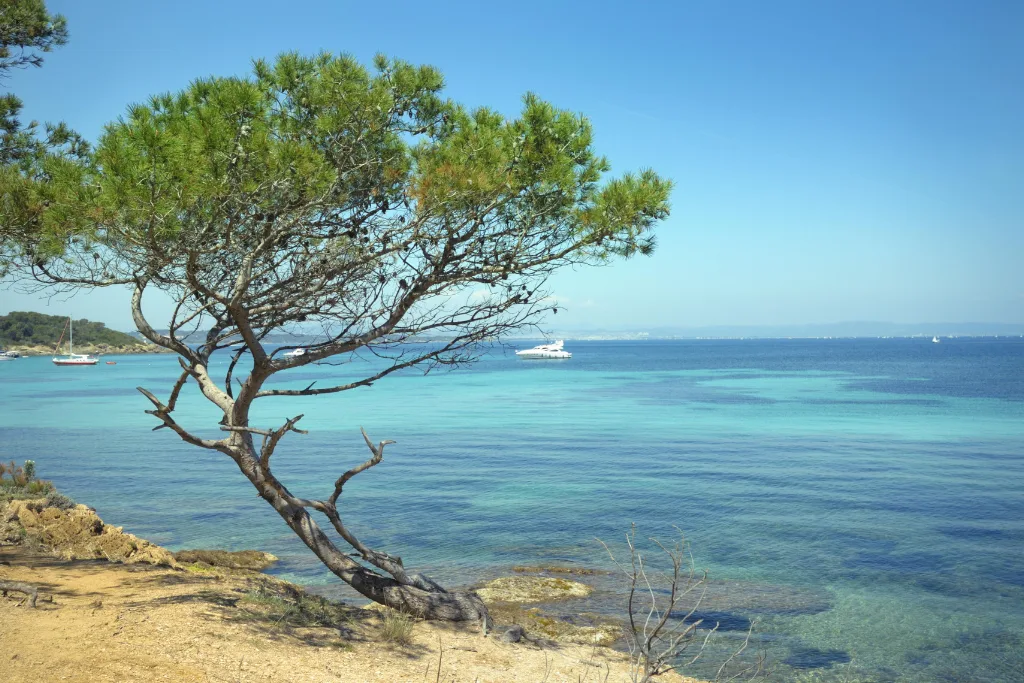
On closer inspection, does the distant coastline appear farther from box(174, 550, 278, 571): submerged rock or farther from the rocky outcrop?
box(174, 550, 278, 571): submerged rock

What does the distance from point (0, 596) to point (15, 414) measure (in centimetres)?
4038

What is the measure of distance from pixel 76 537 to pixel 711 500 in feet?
44.2

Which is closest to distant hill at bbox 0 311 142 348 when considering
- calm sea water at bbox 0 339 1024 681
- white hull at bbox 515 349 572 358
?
white hull at bbox 515 349 572 358

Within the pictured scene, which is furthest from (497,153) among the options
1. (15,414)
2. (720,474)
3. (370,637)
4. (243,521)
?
(15,414)

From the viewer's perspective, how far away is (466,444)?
96.8 feet

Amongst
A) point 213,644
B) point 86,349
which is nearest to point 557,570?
point 213,644

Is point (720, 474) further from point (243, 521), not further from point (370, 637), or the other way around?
point (370, 637)

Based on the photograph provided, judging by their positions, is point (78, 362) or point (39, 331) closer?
point (78, 362)

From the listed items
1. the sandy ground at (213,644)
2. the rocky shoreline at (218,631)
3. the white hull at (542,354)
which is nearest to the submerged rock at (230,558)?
the rocky shoreline at (218,631)

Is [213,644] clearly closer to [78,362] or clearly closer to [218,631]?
[218,631]

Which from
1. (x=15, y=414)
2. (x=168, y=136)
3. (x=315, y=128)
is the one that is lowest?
(x=15, y=414)

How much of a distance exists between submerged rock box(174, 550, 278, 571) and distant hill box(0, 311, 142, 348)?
130 meters

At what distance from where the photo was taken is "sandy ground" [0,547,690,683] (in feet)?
21.4

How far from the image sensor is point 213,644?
23.8ft
